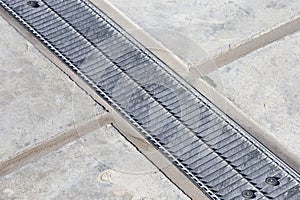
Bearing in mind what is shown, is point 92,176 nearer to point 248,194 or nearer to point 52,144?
point 52,144

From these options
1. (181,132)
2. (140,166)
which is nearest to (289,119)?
(181,132)

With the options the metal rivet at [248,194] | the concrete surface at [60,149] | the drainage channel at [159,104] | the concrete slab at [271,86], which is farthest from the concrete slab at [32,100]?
the metal rivet at [248,194]

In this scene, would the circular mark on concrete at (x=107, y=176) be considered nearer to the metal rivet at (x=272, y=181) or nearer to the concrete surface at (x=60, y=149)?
the concrete surface at (x=60, y=149)

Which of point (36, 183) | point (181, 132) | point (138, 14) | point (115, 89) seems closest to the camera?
point (36, 183)

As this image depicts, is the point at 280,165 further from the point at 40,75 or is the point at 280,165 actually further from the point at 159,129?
the point at 40,75

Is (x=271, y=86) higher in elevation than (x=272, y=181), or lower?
higher

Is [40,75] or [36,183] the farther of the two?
[40,75]

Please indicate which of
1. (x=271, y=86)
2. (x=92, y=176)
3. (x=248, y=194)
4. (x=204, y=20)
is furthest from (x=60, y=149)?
(x=204, y=20)
